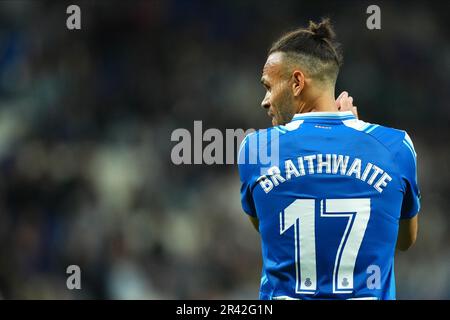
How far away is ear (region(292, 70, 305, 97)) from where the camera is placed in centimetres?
317

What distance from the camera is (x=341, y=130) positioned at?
303 cm

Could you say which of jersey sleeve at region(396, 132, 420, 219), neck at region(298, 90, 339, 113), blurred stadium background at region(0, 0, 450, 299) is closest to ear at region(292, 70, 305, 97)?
neck at region(298, 90, 339, 113)

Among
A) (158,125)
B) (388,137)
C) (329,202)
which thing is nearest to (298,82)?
(388,137)

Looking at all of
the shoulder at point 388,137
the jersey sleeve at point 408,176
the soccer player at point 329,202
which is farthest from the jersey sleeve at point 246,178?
the jersey sleeve at point 408,176

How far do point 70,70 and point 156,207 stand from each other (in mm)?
Result: 2000

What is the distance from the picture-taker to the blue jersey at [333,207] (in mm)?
2863

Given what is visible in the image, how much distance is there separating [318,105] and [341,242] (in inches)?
23.9

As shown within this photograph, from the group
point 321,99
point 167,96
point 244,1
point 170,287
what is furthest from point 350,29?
→ point 321,99

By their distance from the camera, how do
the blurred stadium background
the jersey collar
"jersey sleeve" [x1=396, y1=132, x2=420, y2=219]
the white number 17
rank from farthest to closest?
the blurred stadium background, the jersey collar, "jersey sleeve" [x1=396, y1=132, x2=420, y2=219], the white number 17

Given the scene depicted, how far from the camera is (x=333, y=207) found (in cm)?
289

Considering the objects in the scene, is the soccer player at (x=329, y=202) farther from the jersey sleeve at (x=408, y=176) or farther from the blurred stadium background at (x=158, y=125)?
the blurred stadium background at (x=158, y=125)

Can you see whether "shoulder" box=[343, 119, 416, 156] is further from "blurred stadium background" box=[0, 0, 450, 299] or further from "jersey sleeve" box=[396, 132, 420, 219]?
"blurred stadium background" box=[0, 0, 450, 299]

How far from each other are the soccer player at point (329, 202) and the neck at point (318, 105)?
0.02 metres
